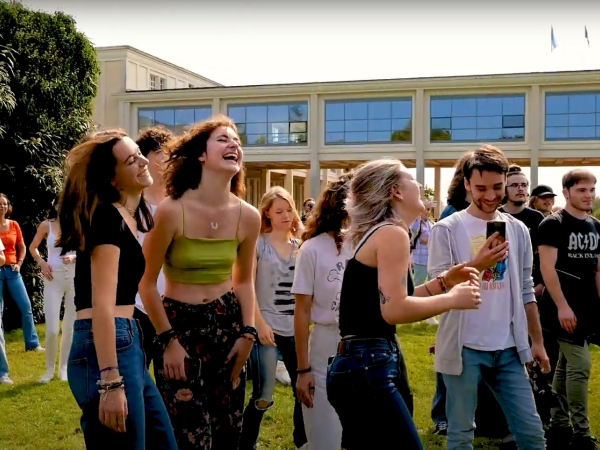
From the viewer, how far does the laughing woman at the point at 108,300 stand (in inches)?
107

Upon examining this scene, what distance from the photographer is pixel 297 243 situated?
5977 mm

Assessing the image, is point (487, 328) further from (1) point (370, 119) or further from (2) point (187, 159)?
(1) point (370, 119)

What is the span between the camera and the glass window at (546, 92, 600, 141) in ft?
107

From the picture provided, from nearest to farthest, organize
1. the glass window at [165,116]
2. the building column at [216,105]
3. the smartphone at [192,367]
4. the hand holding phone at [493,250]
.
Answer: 1. the smartphone at [192,367]
2. the hand holding phone at [493,250]
3. the building column at [216,105]
4. the glass window at [165,116]

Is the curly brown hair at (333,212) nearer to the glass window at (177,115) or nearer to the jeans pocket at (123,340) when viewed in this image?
the jeans pocket at (123,340)

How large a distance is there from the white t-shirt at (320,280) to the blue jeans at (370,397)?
1.24 metres

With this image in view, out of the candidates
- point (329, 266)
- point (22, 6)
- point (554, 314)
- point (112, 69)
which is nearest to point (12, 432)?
point (329, 266)

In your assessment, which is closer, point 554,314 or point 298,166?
point 554,314

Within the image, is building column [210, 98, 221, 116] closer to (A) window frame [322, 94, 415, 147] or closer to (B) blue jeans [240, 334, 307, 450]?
(A) window frame [322, 94, 415, 147]

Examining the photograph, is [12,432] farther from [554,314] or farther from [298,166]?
[298,166]

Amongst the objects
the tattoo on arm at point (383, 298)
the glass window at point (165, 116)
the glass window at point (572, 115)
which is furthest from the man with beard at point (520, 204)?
the glass window at point (165, 116)

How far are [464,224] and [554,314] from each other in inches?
70.3

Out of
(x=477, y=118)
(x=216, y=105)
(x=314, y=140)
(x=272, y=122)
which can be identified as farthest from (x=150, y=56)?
(x=477, y=118)

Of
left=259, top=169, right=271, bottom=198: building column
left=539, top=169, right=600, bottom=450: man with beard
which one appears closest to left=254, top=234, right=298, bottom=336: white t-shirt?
left=539, top=169, right=600, bottom=450: man with beard
